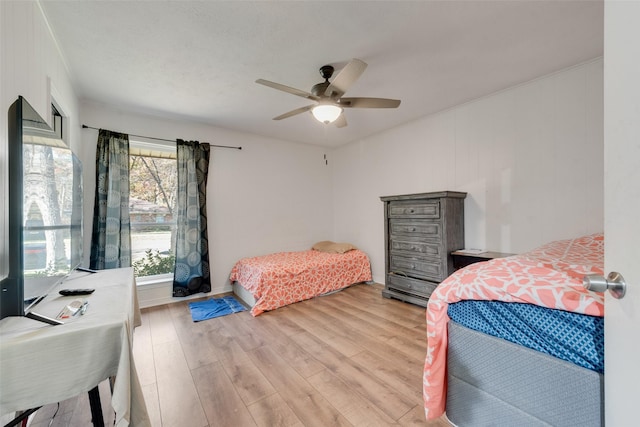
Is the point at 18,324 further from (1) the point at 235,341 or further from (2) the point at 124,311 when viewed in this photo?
(1) the point at 235,341

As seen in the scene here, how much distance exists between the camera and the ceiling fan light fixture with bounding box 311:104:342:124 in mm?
2248

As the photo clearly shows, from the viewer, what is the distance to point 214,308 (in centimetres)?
321

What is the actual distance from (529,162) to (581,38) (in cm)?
108

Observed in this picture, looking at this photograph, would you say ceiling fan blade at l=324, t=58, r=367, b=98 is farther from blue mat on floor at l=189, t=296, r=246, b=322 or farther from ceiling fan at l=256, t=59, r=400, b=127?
blue mat on floor at l=189, t=296, r=246, b=322

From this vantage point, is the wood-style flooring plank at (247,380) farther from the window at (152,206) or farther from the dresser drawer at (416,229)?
the dresser drawer at (416,229)

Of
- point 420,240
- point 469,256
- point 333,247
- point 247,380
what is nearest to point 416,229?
point 420,240

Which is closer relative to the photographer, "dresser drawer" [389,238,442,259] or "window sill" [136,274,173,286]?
"dresser drawer" [389,238,442,259]

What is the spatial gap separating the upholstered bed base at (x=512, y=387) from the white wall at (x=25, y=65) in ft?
6.81

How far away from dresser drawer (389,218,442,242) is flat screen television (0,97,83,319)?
324 centimetres

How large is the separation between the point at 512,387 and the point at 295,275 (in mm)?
2560

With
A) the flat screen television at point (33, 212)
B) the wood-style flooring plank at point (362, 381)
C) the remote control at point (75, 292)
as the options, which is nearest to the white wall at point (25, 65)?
the flat screen television at point (33, 212)

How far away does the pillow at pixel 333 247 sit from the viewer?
168 inches

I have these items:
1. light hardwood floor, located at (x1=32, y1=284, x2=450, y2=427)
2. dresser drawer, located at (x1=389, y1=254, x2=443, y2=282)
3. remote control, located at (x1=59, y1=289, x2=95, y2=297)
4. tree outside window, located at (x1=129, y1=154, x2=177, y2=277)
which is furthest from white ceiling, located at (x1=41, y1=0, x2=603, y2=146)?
light hardwood floor, located at (x1=32, y1=284, x2=450, y2=427)

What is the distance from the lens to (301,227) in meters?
4.75
